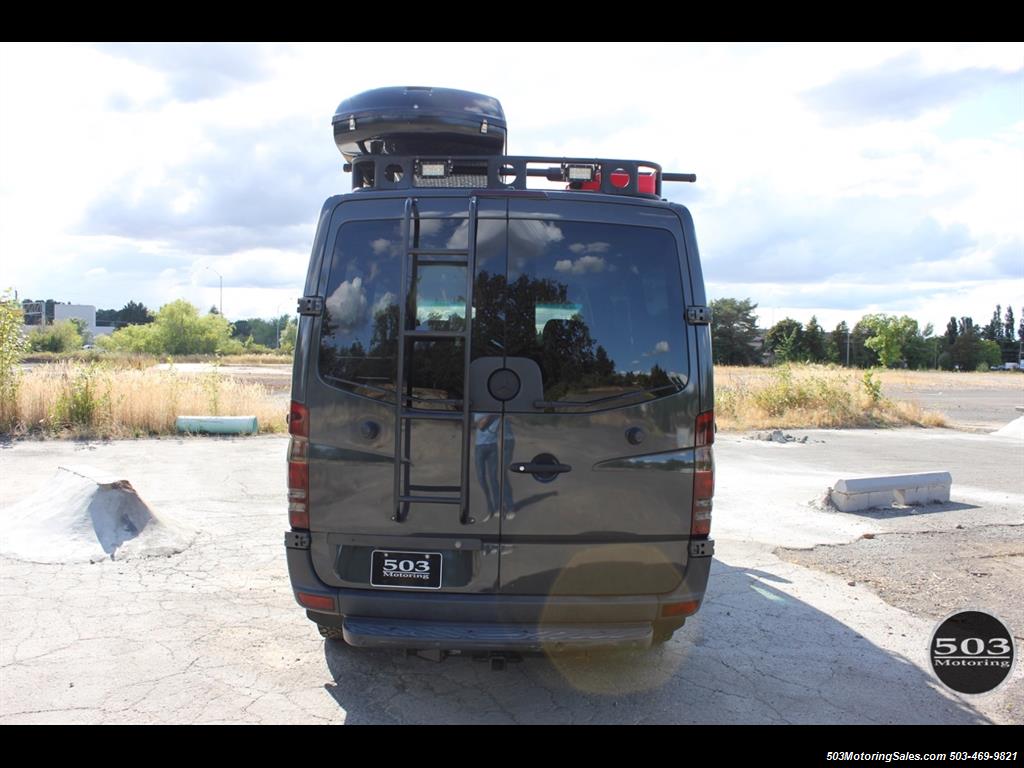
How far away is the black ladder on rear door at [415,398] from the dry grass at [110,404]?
1166 cm

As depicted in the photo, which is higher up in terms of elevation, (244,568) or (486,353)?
(486,353)

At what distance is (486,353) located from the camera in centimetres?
372

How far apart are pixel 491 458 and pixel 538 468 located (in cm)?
23

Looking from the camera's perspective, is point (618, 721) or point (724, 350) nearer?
point (618, 721)

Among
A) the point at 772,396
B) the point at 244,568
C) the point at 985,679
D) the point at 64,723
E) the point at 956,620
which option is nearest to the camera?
the point at 64,723

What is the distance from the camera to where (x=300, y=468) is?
3797mm

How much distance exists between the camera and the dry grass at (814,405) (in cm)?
1917

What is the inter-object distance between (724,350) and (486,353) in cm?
7615

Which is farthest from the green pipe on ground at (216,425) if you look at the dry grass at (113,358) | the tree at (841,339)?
the tree at (841,339)

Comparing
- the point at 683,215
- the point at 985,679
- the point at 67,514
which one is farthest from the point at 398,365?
the point at 67,514

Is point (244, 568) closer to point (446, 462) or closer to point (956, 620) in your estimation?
point (446, 462)

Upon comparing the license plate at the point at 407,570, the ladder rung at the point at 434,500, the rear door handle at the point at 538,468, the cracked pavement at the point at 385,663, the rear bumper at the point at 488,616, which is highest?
the rear door handle at the point at 538,468

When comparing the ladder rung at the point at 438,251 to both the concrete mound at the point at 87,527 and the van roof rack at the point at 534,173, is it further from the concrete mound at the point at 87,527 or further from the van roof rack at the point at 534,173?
the concrete mound at the point at 87,527

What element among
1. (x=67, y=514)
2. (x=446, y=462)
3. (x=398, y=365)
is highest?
(x=398, y=365)
